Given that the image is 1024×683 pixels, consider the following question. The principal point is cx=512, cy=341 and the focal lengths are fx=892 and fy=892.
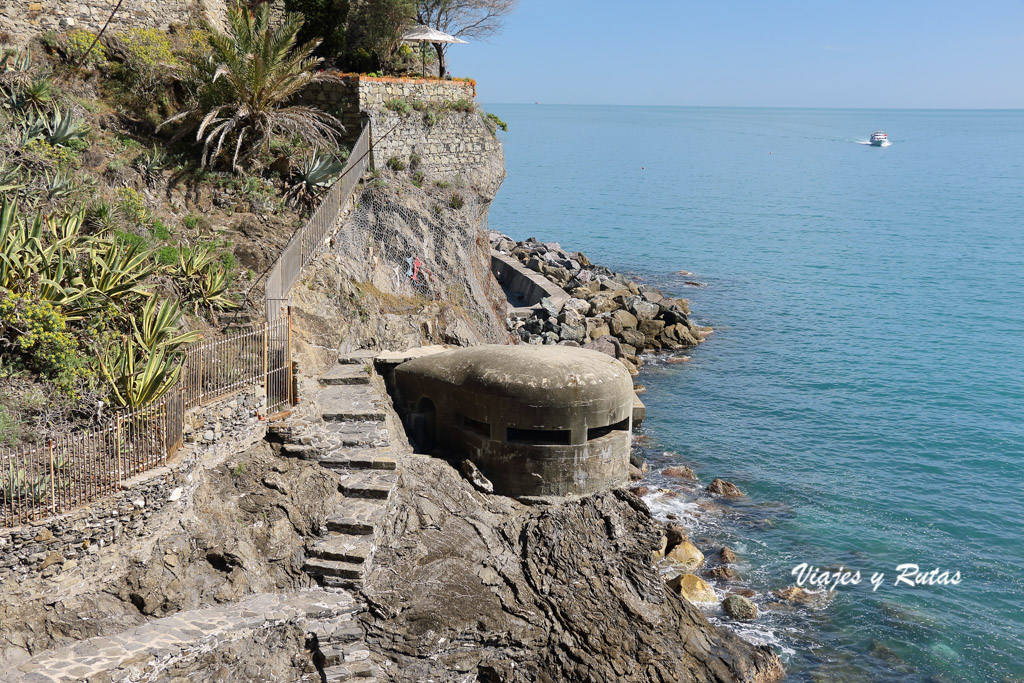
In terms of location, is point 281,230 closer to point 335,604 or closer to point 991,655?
point 335,604

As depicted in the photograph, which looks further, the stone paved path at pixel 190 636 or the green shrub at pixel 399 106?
the green shrub at pixel 399 106

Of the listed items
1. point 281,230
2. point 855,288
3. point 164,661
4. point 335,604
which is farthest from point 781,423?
point 855,288

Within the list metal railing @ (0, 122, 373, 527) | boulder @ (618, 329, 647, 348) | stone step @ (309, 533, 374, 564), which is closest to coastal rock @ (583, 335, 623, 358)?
boulder @ (618, 329, 647, 348)

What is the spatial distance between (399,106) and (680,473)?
12.8 m

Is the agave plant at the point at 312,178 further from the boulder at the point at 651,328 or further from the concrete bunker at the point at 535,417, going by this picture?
the boulder at the point at 651,328

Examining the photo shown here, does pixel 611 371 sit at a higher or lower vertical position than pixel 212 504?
higher

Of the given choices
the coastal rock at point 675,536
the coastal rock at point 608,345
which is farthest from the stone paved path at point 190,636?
the coastal rock at point 608,345

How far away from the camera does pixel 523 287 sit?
4303 centimetres

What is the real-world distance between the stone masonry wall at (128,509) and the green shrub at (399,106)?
11.9m

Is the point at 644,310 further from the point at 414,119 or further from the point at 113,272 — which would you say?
the point at 113,272

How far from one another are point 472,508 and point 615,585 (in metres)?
2.91

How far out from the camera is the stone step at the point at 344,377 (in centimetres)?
1802

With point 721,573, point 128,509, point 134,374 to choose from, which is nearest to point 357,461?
point 134,374

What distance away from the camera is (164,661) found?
11188 millimetres
